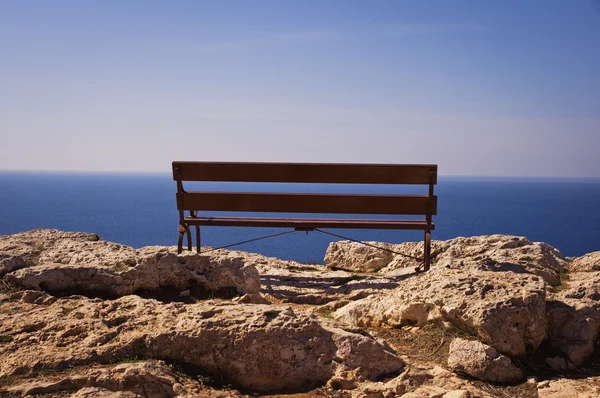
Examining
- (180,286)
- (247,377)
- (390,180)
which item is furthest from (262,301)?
(390,180)

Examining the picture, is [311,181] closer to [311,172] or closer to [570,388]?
[311,172]

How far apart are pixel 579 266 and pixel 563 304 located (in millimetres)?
3502

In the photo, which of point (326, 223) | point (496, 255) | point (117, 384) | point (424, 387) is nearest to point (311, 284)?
point (326, 223)

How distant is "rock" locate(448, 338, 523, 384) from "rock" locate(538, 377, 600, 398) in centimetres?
22

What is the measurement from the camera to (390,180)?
7270 mm

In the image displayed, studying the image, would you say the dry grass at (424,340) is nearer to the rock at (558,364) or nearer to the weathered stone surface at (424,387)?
the weathered stone surface at (424,387)

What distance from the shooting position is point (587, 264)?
7418 millimetres

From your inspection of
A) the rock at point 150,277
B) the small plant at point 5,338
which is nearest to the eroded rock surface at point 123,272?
the rock at point 150,277

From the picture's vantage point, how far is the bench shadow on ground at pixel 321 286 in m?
6.25

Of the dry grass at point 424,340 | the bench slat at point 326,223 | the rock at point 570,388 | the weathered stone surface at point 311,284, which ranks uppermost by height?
the bench slat at point 326,223

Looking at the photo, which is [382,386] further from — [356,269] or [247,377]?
[356,269]

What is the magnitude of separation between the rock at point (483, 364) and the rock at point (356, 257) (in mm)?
4530

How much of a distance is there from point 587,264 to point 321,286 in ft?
13.9

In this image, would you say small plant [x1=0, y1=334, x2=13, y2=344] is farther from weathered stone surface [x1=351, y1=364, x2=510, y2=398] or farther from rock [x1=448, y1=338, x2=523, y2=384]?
Result: rock [x1=448, y1=338, x2=523, y2=384]
